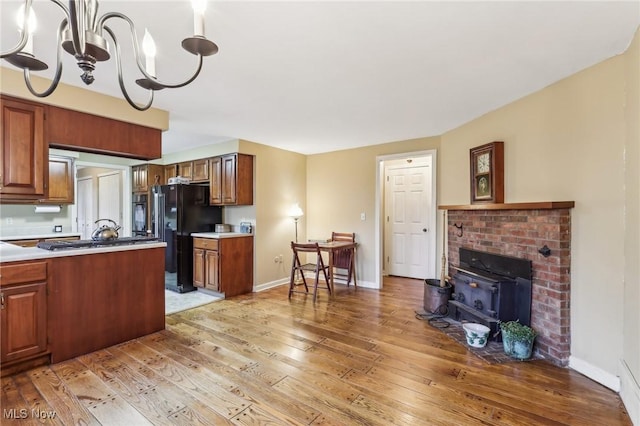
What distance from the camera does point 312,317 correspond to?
3.41 metres

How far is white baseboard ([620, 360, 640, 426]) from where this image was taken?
5.57ft

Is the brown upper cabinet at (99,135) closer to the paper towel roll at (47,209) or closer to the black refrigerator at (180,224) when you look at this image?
the black refrigerator at (180,224)

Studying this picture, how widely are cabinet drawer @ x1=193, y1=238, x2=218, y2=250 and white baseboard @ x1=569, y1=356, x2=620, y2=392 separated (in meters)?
3.97

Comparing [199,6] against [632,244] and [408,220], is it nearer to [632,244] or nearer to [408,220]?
[632,244]

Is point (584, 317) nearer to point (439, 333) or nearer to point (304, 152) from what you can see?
point (439, 333)

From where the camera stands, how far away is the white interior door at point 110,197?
6055 millimetres

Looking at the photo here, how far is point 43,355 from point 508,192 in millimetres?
4232

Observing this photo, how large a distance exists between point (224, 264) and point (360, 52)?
10.7 ft

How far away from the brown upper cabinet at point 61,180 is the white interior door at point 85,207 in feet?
7.80

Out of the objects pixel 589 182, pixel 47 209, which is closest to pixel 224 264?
pixel 47 209

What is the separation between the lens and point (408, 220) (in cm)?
550

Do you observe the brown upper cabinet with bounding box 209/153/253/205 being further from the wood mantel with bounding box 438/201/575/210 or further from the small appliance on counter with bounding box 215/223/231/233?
the wood mantel with bounding box 438/201/575/210

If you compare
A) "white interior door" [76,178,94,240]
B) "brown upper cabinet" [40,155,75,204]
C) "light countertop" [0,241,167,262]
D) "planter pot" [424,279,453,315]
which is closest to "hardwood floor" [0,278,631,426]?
"planter pot" [424,279,453,315]

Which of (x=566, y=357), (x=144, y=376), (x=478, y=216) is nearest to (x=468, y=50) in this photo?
(x=478, y=216)
